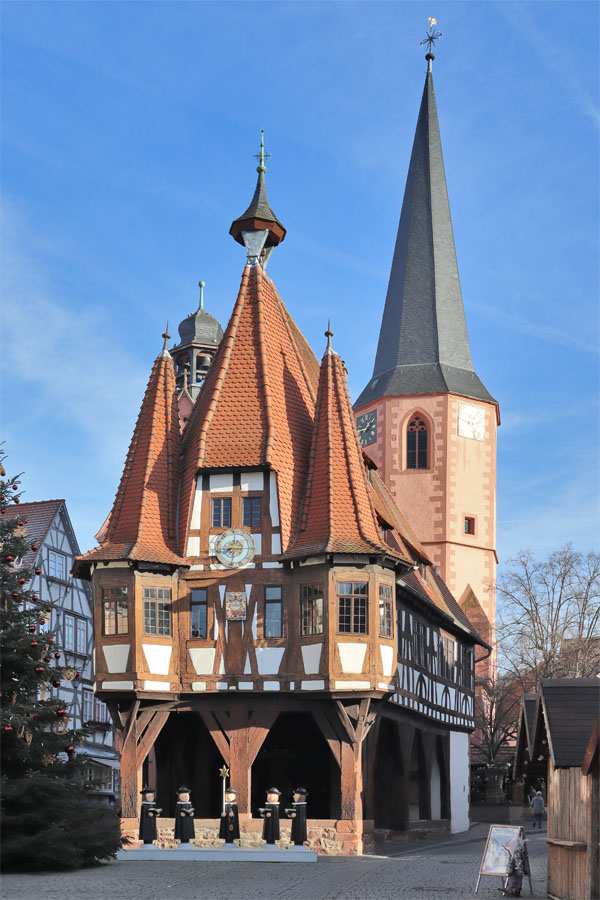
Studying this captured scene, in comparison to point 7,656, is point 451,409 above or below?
above

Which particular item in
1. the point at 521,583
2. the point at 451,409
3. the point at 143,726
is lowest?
the point at 143,726

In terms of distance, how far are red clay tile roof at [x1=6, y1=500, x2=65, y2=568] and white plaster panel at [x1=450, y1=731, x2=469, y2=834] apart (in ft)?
44.0

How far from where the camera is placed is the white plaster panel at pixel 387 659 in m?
26.5

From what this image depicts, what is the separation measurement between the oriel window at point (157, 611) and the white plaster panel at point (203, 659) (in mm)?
689

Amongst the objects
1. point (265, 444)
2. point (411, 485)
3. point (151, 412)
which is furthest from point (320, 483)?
point (411, 485)

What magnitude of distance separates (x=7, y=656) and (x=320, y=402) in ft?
39.8

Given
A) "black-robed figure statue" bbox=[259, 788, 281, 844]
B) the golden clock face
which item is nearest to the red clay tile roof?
the golden clock face

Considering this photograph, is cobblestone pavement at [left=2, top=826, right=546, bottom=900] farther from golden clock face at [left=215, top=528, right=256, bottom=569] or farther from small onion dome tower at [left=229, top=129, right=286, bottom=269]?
small onion dome tower at [left=229, top=129, right=286, bottom=269]

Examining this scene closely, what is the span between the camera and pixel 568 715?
640 inches

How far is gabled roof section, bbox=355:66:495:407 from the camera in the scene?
203 ft

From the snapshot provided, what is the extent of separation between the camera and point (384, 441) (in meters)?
61.6

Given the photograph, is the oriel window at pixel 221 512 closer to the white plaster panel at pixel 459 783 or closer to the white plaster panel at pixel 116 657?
the white plaster panel at pixel 116 657

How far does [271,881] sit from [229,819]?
6555 millimetres

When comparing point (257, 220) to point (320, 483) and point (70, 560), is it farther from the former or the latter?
point (70, 560)
